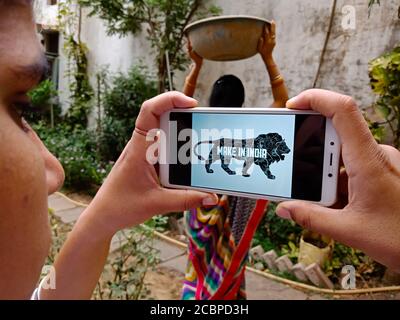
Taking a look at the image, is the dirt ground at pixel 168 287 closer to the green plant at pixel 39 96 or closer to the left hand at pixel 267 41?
the green plant at pixel 39 96

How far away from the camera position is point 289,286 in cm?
238

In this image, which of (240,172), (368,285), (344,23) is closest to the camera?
(240,172)

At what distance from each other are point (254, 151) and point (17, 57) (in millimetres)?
527

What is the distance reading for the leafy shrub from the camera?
4387 millimetres

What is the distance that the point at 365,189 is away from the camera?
603 millimetres

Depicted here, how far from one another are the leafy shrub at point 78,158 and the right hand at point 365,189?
11.9ft

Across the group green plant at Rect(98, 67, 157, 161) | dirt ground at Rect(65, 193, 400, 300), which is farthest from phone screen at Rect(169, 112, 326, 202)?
green plant at Rect(98, 67, 157, 161)

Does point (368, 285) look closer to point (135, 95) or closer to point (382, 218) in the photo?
point (382, 218)

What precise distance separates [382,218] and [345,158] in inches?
5.1

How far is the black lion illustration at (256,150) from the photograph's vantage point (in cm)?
77

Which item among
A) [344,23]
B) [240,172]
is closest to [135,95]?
[344,23]

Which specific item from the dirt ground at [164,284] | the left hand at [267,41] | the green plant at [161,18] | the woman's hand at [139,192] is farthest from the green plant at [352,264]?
the green plant at [161,18]

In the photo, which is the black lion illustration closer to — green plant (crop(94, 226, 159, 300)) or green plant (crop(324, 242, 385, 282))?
green plant (crop(94, 226, 159, 300))

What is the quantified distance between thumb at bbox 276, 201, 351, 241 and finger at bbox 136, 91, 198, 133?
33cm
